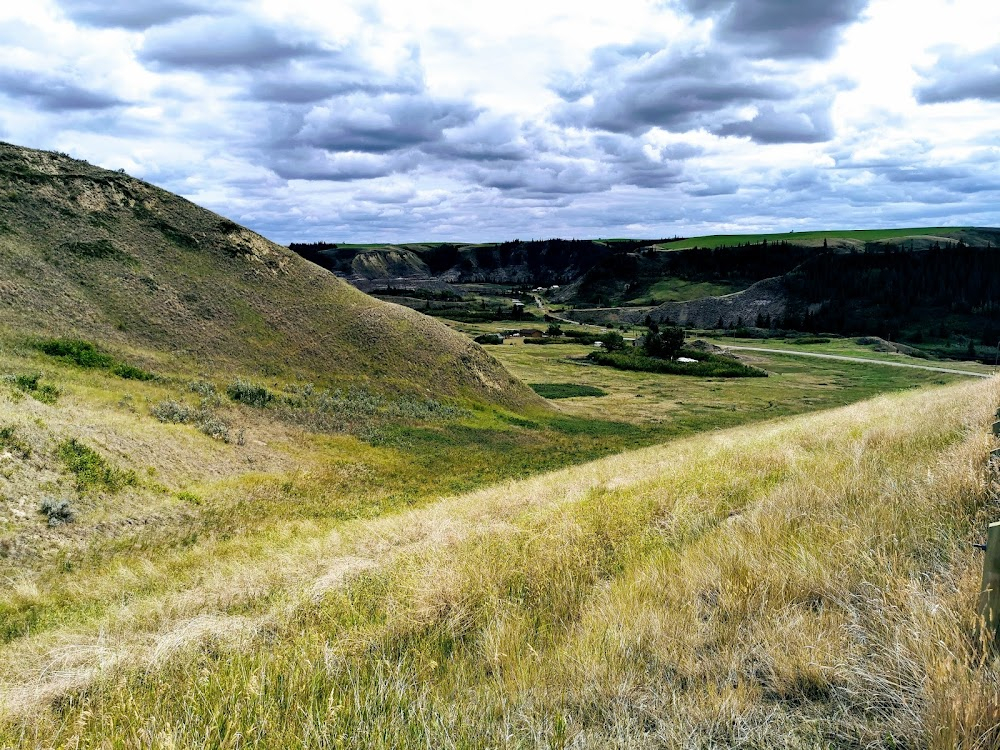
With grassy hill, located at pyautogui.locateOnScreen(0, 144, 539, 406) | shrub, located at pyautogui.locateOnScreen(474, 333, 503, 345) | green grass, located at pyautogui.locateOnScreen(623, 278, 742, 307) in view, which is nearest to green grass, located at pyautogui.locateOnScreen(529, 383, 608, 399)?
grassy hill, located at pyautogui.locateOnScreen(0, 144, 539, 406)

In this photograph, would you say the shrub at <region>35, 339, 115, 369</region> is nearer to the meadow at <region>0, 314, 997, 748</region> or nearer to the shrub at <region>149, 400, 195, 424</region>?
the shrub at <region>149, 400, 195, 424</region>

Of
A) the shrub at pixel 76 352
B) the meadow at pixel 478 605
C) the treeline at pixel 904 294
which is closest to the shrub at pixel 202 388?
the shrub at pixel 76 352

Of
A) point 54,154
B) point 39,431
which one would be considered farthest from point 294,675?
point 54,154

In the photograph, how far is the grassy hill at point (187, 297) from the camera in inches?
1326

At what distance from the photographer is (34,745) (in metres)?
3.86

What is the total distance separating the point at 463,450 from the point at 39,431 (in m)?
18.5

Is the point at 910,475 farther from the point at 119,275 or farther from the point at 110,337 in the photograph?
the point at 119,275

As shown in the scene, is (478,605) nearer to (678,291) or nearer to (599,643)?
(599,643)

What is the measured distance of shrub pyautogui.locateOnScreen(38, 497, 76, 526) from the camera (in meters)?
13.7

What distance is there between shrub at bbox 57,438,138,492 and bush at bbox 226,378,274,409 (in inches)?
503

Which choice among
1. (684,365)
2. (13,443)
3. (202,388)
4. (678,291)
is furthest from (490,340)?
(678,291)

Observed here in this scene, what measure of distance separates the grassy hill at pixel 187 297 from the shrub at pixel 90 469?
1563 cm

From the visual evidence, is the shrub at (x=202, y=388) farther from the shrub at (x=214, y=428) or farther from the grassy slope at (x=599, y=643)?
the grassy slope at (x=599, y=643)

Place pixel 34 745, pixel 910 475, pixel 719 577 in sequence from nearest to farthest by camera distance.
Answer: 1. pixel 34 745
2. pixel 719 577
3. pixel 910 475
